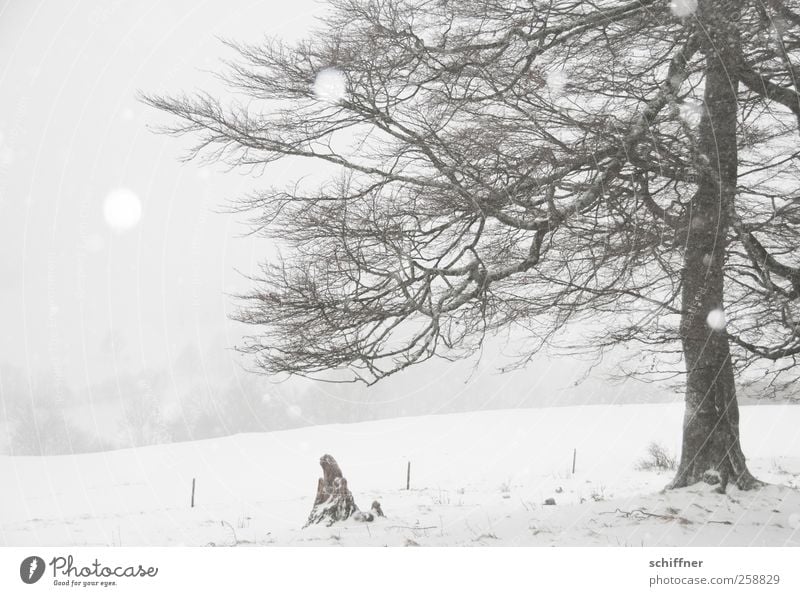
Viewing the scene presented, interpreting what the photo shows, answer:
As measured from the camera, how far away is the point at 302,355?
14.6 feet

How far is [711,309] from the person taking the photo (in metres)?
5.52

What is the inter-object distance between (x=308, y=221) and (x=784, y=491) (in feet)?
18.1

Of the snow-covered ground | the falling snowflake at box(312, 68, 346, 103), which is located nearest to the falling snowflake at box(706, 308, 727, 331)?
the snow-covered ground

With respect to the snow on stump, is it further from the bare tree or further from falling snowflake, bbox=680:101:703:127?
falling snowflake, bbox=680:101:703:127

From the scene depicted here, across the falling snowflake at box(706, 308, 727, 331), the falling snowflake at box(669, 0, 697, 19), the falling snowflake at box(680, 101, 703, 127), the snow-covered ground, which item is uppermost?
the falling snowflake at box(669, 0, 697, 19)

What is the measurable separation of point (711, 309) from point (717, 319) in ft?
0.43

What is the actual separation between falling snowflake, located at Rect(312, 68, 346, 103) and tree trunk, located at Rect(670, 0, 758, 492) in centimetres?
330

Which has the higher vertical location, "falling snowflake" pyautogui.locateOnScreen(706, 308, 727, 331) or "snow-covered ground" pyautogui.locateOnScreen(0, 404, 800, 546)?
"falling snowflake" pyautogui.locateOnScreen(706, 308, 727, 331)

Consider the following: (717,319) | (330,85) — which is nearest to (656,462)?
(717,319)

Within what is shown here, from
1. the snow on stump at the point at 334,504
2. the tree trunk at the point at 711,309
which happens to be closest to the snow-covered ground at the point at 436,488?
the snow on stump at the point at 334,504

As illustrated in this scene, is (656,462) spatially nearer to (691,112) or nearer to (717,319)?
(717,319)

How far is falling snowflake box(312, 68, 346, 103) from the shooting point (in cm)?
508

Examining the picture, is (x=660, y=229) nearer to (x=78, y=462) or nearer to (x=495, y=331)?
(x=495, y=331)

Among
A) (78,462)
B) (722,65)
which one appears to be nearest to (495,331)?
(722,65)
